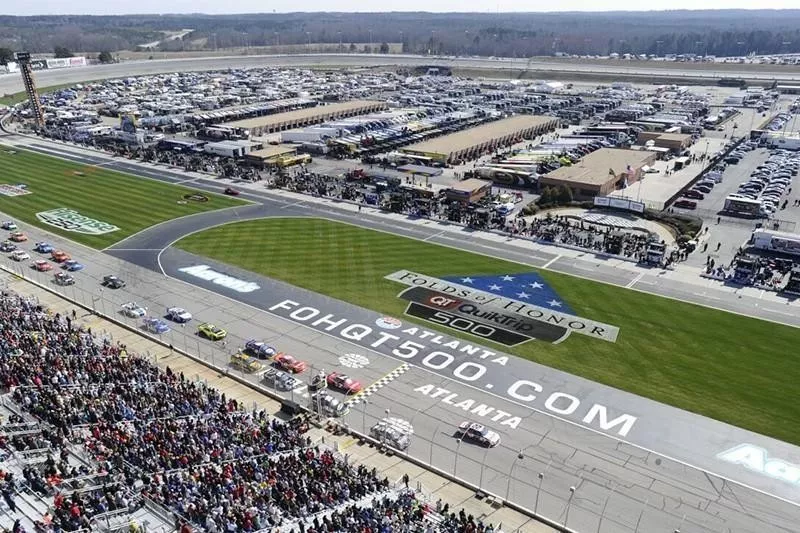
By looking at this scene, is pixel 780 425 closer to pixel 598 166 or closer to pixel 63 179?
pixel 598 166

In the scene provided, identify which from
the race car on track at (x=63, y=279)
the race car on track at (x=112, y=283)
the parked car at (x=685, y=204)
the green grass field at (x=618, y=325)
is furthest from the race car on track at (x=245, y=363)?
the parked car at (x=685, y=204)

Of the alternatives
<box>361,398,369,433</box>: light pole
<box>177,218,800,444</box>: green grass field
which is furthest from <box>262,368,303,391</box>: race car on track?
<box>177,218,800,444</box>: green grass field

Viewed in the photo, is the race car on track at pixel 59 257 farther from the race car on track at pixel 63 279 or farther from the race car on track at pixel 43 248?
the race car on track at pixel 63 279

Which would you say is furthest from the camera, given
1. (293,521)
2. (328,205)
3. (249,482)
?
(328,205)

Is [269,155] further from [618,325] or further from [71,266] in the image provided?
[618,325]

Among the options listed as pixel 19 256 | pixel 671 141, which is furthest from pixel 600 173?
pixel 19 256

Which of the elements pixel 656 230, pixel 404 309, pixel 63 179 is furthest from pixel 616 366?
pixel 63 179
